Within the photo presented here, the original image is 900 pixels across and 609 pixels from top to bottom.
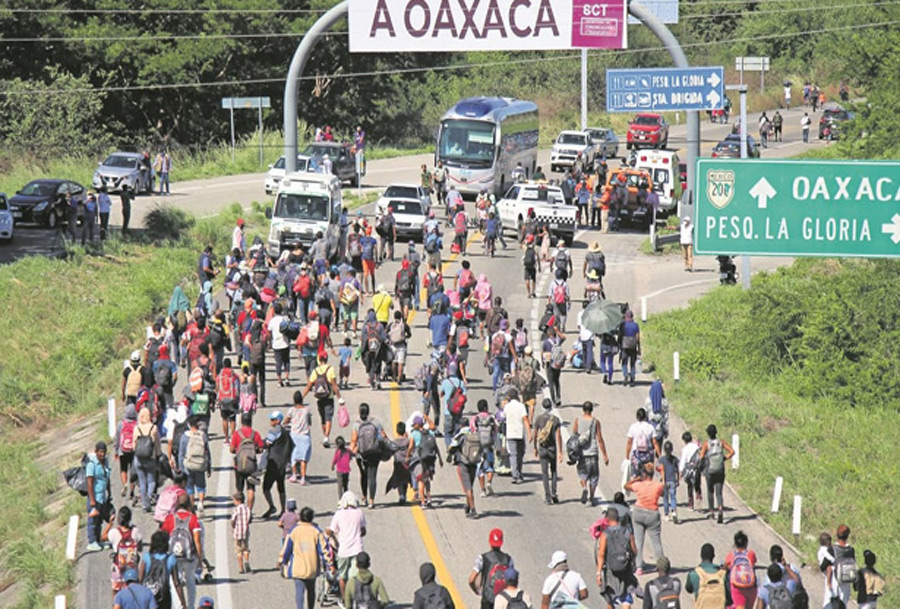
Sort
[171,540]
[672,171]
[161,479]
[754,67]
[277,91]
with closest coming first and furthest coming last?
[171,540] < [161,479] < [672,171] < [754,67] < [277,91]

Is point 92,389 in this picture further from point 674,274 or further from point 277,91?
point 277,91

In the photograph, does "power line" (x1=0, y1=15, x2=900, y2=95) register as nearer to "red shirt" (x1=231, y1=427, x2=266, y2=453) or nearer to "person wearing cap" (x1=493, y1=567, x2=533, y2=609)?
"red shirt" (x1=231, y1=427, x2=266, y2=453)

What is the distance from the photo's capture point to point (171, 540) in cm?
1772

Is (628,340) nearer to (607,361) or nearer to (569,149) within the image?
(607,361)

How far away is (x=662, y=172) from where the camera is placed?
52.5 metres

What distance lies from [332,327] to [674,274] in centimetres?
1324

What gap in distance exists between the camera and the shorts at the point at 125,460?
2255 cm

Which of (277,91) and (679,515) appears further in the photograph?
(277,91)

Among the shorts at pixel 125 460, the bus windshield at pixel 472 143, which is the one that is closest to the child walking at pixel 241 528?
the shorts at pixel 125 460

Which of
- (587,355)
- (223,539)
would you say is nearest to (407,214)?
(587,355)

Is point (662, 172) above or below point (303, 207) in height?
above

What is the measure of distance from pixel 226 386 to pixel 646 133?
51705 millimetres

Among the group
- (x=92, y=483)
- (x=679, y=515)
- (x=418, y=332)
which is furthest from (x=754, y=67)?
(x=92, y=483)

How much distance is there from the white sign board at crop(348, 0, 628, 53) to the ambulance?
9.94 m
